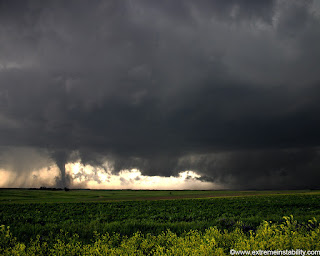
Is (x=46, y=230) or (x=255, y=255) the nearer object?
(x=255, y=255)

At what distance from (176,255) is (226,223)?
9635 mm

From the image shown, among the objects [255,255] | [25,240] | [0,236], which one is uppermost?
[255,255]

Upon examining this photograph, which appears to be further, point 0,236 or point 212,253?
point 0,236

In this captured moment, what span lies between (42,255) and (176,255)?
16.0 ft

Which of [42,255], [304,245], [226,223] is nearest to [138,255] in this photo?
[42,255]

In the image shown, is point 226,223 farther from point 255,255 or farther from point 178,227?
point 255,255

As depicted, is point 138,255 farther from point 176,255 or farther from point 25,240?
point 25,240

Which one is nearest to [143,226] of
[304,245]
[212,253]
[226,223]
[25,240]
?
[226,223]

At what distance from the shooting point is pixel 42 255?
8.41 metres

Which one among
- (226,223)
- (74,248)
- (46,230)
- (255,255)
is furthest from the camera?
(226,223)

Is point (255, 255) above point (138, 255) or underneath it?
above

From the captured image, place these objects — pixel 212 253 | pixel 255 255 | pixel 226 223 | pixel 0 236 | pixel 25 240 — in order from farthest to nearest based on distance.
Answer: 1. pixel 226 223
2. pixel 25 240
3. pixel 0 236
4. pixel 212 253
5. pixel 255 255

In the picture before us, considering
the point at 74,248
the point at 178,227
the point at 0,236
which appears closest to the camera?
the point at 74,248

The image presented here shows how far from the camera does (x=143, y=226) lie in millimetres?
14797
